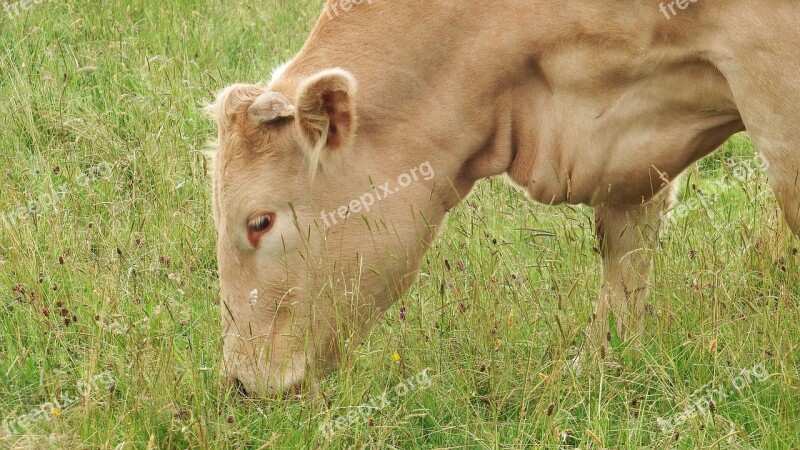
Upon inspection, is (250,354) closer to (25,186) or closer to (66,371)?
(66,371)

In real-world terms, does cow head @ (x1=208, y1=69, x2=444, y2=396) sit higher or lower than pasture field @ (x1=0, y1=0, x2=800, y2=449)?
higher

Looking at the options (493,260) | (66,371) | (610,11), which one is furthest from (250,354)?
(610,11)

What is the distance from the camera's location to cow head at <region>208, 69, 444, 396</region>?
4449mm

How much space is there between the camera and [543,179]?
474 centimetres

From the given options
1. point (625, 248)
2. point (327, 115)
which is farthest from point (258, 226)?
point (625, 248)

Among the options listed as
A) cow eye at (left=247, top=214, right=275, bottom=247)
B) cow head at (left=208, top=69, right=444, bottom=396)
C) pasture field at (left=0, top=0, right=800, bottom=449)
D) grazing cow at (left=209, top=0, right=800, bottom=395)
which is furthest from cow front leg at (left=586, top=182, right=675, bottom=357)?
cow eye at (left=247, top=214, right=275, bottom=247)

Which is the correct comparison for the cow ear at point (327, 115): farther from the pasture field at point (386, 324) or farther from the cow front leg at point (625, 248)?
the cow front leg at point (625, 248)

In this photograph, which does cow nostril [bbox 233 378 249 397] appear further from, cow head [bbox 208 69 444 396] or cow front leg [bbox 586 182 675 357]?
cow front leg [bbox 586 182 675 357]

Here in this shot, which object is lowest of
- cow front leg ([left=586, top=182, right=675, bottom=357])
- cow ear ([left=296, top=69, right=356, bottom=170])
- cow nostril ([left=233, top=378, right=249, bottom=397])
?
cow front leg ([left=586, top=182, right=675, bottom=357])

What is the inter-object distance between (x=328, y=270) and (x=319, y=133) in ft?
1.73

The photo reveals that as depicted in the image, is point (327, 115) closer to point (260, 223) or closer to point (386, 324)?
point (260, 223)

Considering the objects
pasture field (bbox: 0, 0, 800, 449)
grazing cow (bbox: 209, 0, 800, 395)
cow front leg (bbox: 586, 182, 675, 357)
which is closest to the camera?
pasture field (bbox: 0, 0, 800, 449)

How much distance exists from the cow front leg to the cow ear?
4.68 feet

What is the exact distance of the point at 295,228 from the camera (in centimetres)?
451
